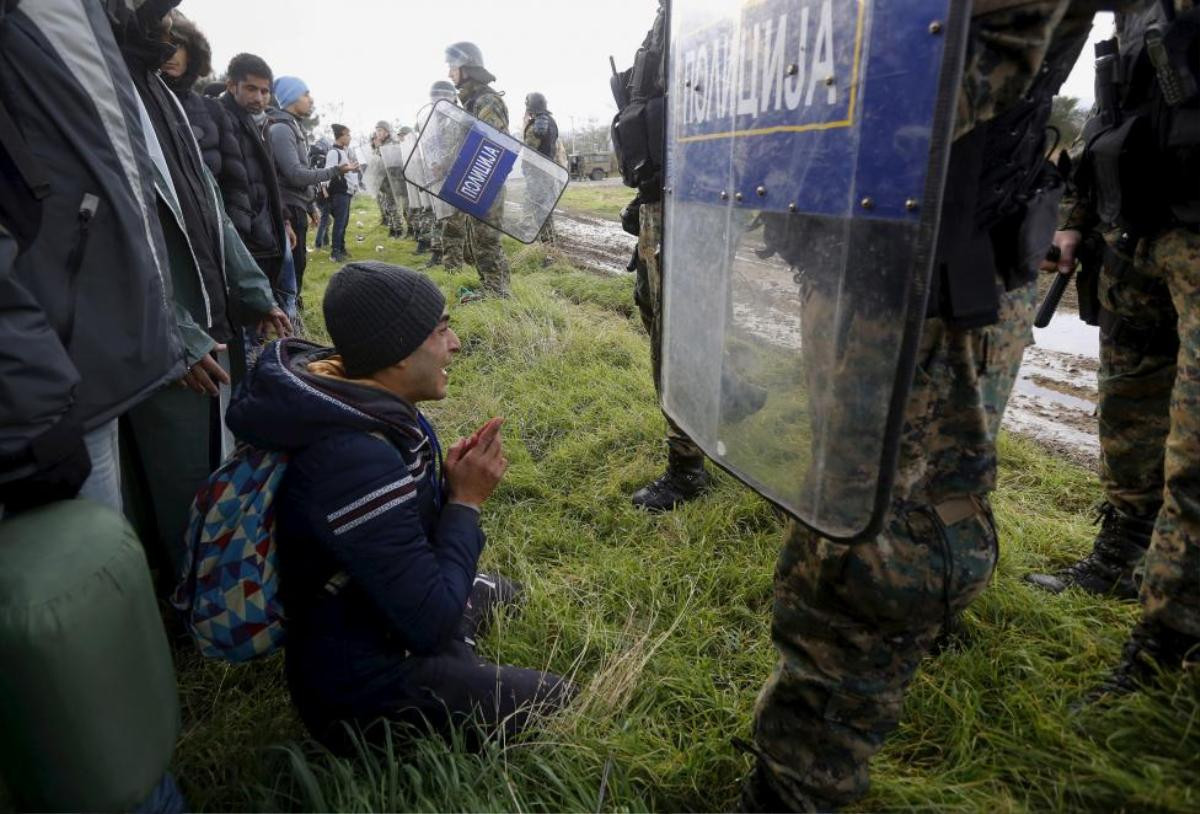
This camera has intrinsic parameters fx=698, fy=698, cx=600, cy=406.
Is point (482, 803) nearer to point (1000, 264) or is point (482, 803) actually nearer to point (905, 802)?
point (905, 802)

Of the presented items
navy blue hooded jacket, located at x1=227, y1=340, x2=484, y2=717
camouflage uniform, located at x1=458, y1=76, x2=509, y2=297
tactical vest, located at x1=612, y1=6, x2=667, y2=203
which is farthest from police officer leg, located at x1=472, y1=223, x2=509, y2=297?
navy blue hooded jacket, located at x1=227, y1=340, x2=484, y2=717

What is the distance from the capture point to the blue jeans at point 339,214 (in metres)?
9.33

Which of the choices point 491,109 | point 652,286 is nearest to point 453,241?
point 491,109

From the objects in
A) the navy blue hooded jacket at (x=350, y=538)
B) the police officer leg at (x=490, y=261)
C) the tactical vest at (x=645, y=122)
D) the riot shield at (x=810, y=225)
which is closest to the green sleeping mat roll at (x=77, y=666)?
the navy blue hooded jacket at (x=350, y=538)

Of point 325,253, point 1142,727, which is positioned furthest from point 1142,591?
point 325,253

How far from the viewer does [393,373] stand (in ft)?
4.74

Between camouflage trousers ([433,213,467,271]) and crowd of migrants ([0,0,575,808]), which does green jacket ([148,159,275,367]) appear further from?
camouflage trousers ([433,213,467,271])

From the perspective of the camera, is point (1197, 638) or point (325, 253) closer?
point (1197, 638)

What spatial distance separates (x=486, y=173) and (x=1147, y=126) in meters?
3.35

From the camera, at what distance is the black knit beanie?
4.53 feet

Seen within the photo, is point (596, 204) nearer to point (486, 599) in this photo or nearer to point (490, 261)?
point (490, 261)

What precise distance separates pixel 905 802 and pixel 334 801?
40.9 inches

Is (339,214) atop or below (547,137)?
below

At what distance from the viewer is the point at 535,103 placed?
724cm
